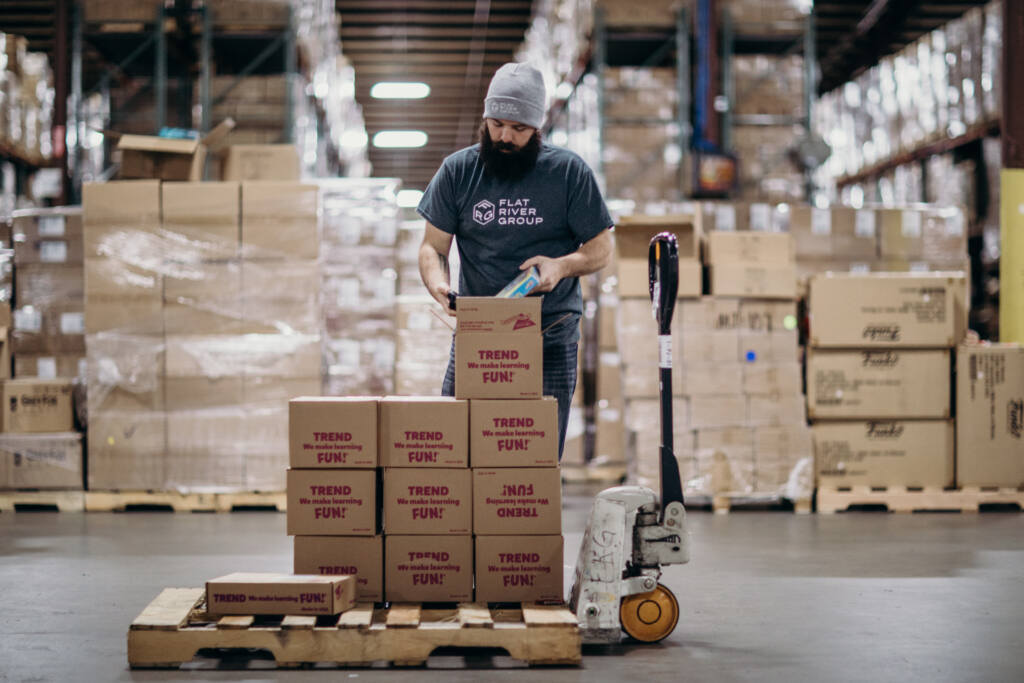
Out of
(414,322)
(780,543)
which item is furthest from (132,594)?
(414,322)

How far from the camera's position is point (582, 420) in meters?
7.26

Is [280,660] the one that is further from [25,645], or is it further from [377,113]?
[377,113]

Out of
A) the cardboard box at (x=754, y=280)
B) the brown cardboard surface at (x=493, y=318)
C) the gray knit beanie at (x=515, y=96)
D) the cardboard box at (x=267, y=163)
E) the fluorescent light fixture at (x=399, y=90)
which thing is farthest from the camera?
the fluorescent light fixture at (x=399, y=90)

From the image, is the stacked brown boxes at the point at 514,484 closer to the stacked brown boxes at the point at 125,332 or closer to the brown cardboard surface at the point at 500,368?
the brown cardboard surface at the point at 500,368

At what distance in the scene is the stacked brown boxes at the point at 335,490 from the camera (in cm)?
307

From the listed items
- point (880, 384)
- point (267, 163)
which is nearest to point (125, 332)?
point (267, 163)

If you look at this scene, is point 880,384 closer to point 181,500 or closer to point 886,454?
point 886,454

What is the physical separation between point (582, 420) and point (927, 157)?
593 cm

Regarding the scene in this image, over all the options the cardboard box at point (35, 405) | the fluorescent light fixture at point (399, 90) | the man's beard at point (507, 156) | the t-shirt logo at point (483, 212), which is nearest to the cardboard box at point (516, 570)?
the t-shirt logo at point (483, 212)

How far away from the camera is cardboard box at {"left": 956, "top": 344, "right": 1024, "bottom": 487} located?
608 cm

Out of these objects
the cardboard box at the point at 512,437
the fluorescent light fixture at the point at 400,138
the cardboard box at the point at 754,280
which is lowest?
the cardboard box at the point at 512,437

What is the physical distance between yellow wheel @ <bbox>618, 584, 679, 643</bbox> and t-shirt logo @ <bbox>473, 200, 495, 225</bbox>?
1.21 meters

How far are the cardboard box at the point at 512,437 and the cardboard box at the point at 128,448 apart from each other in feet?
11.3

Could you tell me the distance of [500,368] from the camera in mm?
3072
